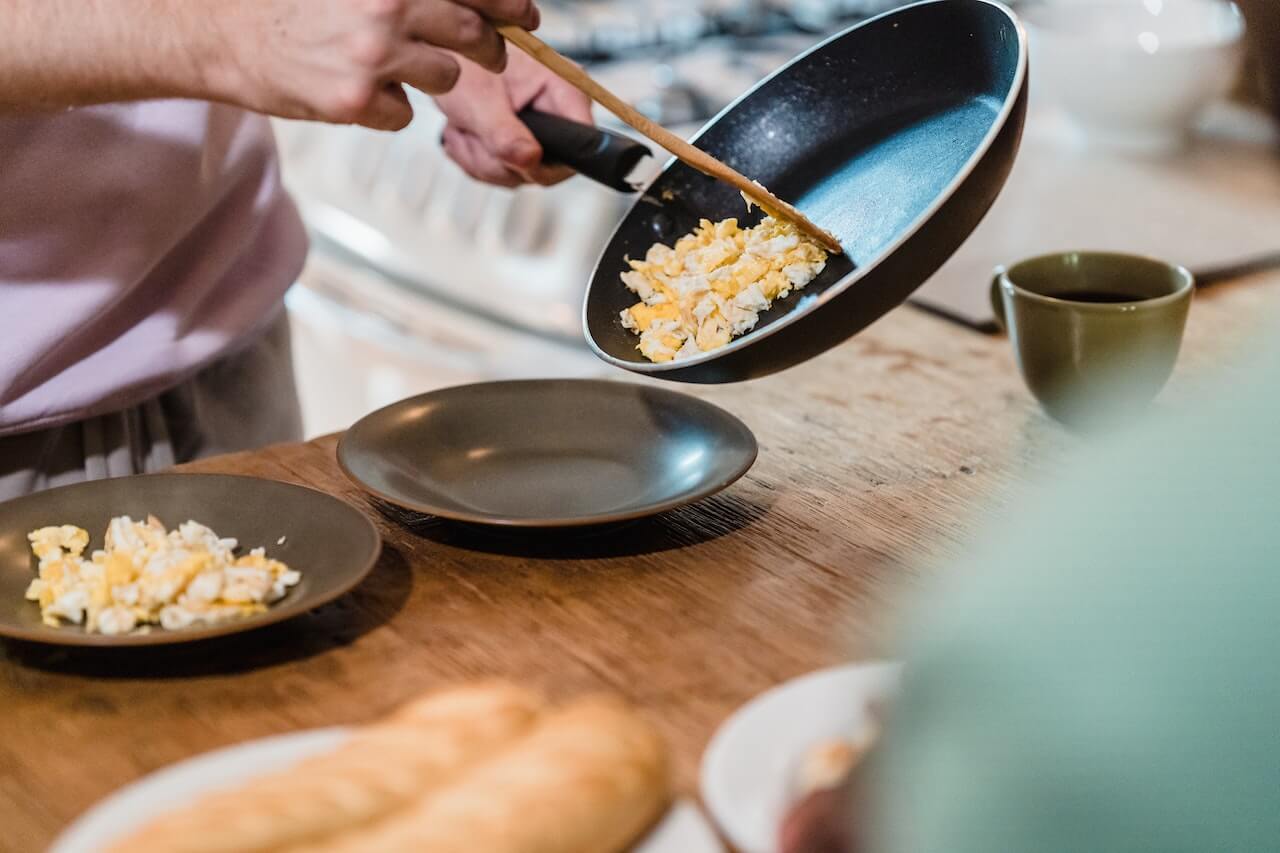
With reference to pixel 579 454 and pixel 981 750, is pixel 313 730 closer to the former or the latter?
pixel 579 454

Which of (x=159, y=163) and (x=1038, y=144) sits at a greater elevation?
(x=159, y=163)

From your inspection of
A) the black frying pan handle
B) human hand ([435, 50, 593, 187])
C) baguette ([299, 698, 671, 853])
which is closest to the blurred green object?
baguette ([299, 698, 671, 853])

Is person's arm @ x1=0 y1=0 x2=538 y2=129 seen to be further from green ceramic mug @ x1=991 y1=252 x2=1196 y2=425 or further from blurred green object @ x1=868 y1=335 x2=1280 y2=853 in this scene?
blurred green object @ x1=868 y1=335 x2=1280 y2=853

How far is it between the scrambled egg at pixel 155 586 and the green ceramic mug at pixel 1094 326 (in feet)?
2.19

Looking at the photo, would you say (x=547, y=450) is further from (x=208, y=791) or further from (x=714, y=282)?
(x=208, y=791)

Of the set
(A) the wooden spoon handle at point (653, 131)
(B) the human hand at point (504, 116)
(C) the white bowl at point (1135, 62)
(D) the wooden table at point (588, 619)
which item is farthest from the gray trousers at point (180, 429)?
(C) the white bowl at point (1135, 62)

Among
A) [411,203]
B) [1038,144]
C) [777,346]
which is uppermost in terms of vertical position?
[777,346]

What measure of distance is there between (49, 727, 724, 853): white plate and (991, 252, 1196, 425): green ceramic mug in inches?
24.9

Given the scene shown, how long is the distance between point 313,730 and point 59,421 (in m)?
0.50

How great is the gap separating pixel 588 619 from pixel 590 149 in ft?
1.41

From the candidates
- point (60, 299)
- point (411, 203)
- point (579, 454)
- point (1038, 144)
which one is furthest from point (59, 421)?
point (1038, 144)

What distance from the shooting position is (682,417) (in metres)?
1.08

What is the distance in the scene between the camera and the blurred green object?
0.30 m

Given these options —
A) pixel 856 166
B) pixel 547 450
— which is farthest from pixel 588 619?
pixel 856 166
